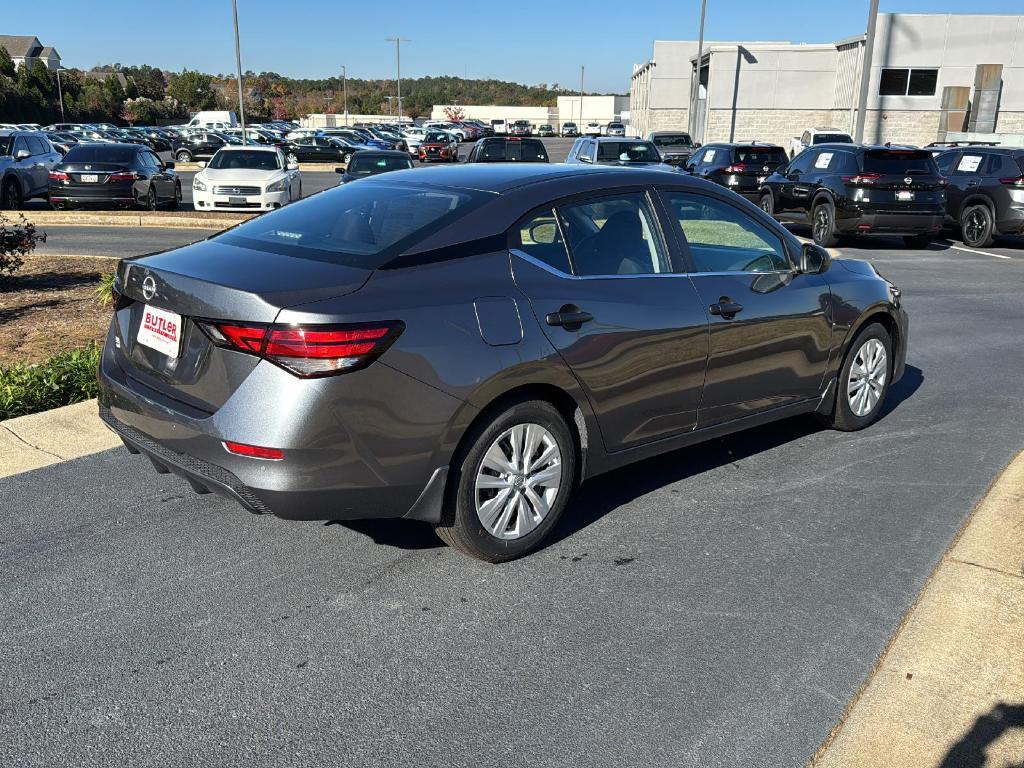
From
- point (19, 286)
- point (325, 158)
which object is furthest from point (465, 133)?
point (19, 286)

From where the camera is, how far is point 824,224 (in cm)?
1609

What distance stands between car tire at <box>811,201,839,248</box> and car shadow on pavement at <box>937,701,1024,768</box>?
1370cm

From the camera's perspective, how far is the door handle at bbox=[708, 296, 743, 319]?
4762 millimetres

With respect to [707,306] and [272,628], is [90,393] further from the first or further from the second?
[707,306]

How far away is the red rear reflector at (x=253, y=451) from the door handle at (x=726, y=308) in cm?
233

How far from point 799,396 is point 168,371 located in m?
3.48

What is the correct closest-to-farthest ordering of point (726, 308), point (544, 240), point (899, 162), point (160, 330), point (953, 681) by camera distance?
point (953, 681) < point (160, 330) < point (544, 240) < point (726, 308) < point (899, 162)

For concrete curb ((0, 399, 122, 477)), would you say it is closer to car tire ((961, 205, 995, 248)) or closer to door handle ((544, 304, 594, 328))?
door handle ((544, 304, 594, 328))

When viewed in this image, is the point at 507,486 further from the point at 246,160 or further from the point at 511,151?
the point at 246,160

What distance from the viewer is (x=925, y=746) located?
289 centimetres

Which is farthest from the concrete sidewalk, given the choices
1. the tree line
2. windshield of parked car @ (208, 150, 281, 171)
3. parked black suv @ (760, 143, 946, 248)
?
the tree line

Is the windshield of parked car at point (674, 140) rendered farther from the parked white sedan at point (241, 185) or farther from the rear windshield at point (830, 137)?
the parked white sedan at point (241, 185)

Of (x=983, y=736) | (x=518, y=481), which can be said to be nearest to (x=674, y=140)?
(x=518, y=481)

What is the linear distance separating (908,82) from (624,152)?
1389 inches
